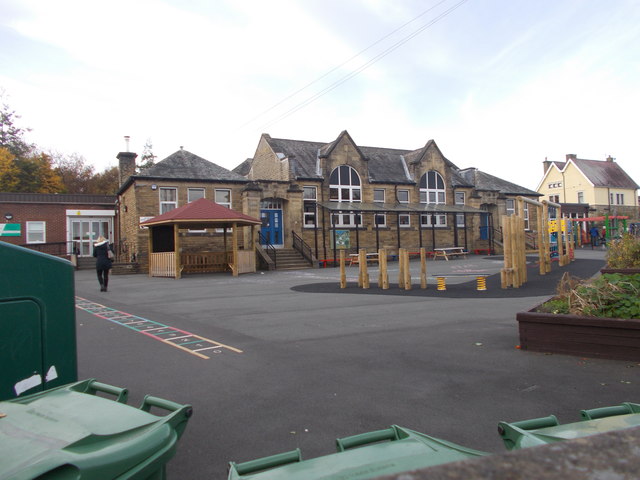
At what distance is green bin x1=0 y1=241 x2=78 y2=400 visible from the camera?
2848mm

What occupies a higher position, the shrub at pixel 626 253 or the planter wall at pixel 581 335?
the shrub at pixel 626 253

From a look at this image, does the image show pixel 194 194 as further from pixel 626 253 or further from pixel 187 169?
pixel 626 253

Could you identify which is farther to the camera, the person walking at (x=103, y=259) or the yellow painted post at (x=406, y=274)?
the person walking at (x=103, y=259)

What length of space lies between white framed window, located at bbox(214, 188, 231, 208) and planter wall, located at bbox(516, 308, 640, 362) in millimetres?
22138

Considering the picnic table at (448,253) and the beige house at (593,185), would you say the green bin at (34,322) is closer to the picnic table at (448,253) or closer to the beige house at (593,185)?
the picnic table at (448,253)

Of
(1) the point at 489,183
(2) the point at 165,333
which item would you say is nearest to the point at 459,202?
(1) the point at 489,183

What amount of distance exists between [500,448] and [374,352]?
9.05ft

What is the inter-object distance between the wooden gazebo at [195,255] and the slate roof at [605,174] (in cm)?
4754

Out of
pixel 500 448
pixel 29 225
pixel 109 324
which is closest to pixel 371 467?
pixel 500 448

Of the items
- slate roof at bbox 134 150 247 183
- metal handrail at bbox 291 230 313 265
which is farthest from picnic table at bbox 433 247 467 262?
slate roof at bbox 134 150 247 183

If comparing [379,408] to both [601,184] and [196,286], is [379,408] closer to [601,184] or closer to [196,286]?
[196,286]

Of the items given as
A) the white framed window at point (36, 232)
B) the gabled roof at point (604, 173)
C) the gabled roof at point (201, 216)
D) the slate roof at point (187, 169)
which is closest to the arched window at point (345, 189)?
the slate roof at point (187, 169)

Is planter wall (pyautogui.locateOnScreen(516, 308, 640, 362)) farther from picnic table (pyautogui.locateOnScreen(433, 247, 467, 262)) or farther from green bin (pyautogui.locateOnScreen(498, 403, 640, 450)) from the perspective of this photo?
picnic table (pyautogui.locateOnScreen(433, 247, 467, 262))

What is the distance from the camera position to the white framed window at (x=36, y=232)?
2802cm
